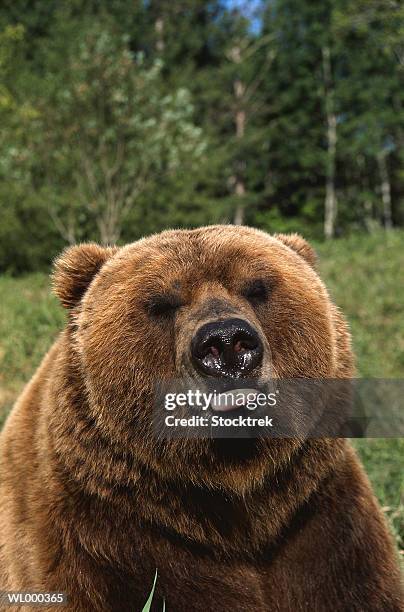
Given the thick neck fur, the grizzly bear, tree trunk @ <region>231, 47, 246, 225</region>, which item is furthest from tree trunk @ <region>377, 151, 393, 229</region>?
the thick neck fur

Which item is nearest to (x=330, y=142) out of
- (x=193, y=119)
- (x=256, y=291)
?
(x=193, y=119)

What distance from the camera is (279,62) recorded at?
26781 millimetres

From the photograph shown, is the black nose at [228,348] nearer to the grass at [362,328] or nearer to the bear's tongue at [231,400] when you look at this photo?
the bear's tongue at [231,400]

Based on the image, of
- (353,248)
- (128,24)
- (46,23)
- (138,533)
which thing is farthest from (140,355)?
(46,23)

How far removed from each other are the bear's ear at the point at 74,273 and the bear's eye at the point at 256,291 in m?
0.55

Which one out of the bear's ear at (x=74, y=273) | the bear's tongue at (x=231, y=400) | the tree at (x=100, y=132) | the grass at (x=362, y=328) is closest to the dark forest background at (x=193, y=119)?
the tree at (x=100, y=132)

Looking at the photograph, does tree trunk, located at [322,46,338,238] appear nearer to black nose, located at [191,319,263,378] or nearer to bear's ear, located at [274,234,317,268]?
bear's ear, located at [274,234,317,268]

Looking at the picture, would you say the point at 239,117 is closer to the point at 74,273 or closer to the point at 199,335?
the point at 74,273

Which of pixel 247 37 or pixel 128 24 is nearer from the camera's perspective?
pixel 128 24

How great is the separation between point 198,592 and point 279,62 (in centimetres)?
2734

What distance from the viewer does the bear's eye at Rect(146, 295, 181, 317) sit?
179 cm

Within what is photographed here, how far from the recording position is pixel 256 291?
6.02 feet

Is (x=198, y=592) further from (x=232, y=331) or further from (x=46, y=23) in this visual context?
(x=46, y=23)

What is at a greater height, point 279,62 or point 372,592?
point 279,62
